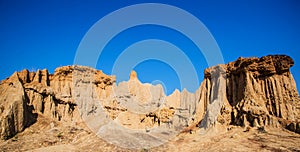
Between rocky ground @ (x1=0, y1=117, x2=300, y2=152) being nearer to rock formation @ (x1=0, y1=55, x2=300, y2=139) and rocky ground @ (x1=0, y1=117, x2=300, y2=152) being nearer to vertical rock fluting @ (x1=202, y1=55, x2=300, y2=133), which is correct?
rock formation @ (x1=0, y1=55, x2=300, y2=139)

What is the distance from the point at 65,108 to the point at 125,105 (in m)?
12.7

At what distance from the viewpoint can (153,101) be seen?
53375mm

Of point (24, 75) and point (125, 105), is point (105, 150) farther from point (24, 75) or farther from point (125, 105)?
point (125, 105)

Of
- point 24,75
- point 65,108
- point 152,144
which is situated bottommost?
point 152,144

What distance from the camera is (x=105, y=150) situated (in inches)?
619

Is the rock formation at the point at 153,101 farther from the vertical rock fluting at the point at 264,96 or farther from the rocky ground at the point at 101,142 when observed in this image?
the rocky ground at the point at 101,142

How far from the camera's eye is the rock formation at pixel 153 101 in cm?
2650

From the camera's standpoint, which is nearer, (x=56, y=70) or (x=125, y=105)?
(x=56, y=70)

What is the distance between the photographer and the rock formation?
26.5 meters

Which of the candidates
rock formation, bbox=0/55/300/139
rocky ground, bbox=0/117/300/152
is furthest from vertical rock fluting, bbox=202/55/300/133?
rocky ground, bbox=0/117/300/152

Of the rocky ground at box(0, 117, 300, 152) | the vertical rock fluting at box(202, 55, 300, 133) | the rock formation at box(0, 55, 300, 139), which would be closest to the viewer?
the rocky ground at box(0, 117, 300, 152)

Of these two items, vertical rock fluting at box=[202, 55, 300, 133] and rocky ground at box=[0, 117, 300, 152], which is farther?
vertical rock fluting at box=[202, 55, 300, 133]

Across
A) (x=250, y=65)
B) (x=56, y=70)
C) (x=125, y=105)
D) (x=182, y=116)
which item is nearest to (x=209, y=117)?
(x=250, y=65)

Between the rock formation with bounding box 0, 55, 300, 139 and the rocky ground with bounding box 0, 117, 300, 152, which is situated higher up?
the rock formation with bounding box 0, 55, 300, 139
